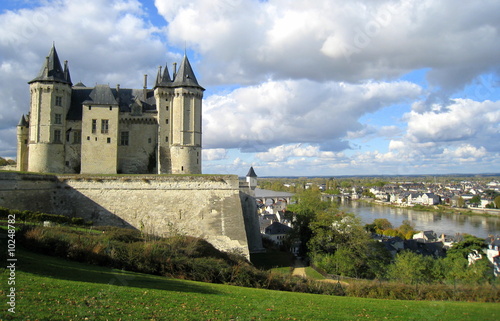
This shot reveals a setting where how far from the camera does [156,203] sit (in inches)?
961

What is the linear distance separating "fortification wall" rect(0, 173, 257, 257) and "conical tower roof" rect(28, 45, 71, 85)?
27.7 ft

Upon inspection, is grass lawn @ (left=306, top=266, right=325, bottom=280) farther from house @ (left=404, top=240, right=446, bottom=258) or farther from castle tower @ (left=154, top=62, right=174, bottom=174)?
house @ (left=404, top=240, right=446, bottom=258)

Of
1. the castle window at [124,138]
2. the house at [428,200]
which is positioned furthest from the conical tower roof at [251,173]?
the house at [428,200]

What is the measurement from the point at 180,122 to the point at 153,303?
2193 centimetres

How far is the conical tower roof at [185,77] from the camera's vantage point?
2903 cm

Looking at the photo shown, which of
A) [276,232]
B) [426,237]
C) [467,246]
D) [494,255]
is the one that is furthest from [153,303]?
[426,237]

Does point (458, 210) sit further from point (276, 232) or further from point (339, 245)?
point (339, 245)

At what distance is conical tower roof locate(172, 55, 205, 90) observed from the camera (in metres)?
29.0

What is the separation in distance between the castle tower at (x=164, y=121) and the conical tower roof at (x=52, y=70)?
725 centimetres

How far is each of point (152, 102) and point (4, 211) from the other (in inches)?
604

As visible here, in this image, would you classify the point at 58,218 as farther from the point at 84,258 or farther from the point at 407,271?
the point at 407,271

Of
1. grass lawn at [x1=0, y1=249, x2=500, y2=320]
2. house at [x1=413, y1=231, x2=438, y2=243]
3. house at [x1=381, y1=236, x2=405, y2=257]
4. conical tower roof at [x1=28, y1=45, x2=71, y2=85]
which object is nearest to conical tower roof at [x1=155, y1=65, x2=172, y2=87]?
conical tower roof at [x1=28, y1=45, x2=71, y2=85]

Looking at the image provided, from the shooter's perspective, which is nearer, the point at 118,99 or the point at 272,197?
the point at 118,99

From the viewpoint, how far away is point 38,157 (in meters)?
27.7
